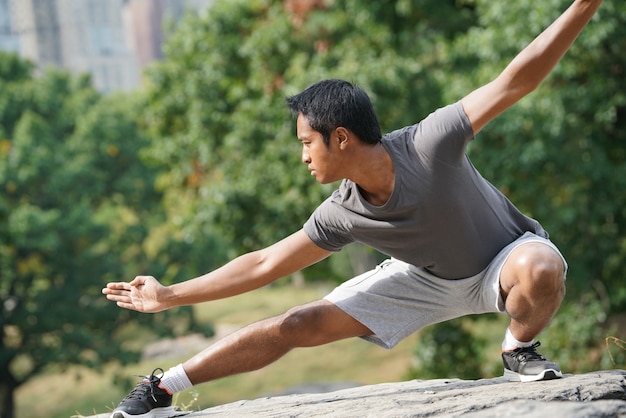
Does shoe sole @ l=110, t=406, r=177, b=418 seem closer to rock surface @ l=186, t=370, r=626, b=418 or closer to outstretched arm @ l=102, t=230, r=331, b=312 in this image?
rock surface @ l=186, t=370, r=626, b=418

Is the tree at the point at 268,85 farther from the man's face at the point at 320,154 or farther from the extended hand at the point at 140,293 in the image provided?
the man's face at the point at 320,154

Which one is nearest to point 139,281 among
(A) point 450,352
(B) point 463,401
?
(B) point 463,401

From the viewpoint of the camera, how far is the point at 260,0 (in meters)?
12.3

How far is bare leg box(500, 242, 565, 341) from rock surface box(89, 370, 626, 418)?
0.24m

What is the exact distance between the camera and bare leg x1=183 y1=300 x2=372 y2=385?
136 inches

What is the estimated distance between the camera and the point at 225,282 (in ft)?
11.2

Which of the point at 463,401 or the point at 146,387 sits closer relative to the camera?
the point at 463,401

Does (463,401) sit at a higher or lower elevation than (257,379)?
higher

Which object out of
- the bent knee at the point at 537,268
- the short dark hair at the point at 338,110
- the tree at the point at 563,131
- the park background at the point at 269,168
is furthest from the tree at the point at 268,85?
the bent knee at the point at 537,268

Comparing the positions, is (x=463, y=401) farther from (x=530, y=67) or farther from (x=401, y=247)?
(x=530, y=67)

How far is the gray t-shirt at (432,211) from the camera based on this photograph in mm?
3156

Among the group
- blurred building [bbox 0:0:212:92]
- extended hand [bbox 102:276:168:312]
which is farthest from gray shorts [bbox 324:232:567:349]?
blurred building [bbox 0:0:212:92]

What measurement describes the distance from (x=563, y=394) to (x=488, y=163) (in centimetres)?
641

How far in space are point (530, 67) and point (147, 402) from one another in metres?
1.79
